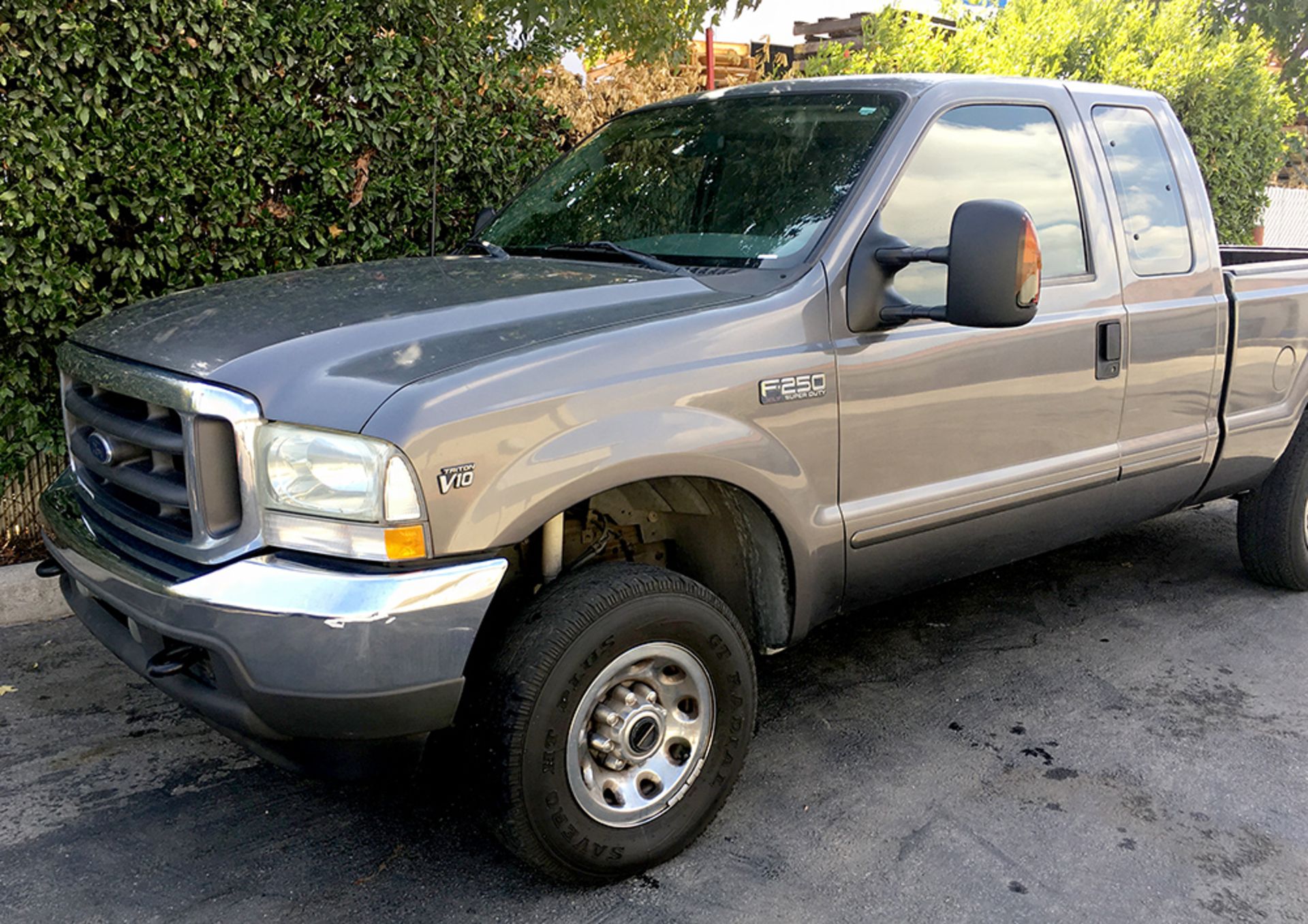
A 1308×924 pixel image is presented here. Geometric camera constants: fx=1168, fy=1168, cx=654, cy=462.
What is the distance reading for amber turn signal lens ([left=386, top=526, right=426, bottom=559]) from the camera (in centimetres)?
238

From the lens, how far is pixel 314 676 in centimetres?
233

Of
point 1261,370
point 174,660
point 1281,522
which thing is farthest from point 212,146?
point 1281,522

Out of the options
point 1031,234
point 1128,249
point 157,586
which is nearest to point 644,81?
point 1128,249

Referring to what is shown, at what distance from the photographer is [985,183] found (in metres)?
3.62

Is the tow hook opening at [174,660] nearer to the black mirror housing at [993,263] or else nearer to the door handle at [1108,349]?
the black mirror housing at [993,263]

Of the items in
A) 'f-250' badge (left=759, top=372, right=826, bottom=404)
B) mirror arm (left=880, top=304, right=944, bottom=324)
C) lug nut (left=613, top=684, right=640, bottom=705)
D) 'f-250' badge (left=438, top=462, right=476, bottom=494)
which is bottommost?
lug nut (left=613, top=684, right=640, bottom=705)

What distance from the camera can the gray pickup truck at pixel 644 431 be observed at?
2.41 metres

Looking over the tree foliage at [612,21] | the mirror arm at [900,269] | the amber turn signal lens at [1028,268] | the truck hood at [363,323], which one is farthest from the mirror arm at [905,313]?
the tree foliage at [612,21]

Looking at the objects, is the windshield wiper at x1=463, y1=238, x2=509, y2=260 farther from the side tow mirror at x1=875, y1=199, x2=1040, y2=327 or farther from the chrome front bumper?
the chrome front bumper

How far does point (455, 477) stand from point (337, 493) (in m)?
0.24

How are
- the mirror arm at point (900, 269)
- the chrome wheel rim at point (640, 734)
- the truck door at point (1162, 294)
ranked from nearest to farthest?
the chrome wheel rim at point (640, 734) → the mirror arm at point (900, 269) → the truck door at point (1162, 294)

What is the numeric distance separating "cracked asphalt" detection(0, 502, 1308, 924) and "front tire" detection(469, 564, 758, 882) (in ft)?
0.47

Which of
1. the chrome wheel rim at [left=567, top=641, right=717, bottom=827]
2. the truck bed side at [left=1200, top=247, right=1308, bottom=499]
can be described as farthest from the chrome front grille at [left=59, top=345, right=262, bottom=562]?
the truck bed side at [left=1200, top=247, right=1308, bottom=499]

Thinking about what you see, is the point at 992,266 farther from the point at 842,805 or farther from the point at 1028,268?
the point at 842,805
